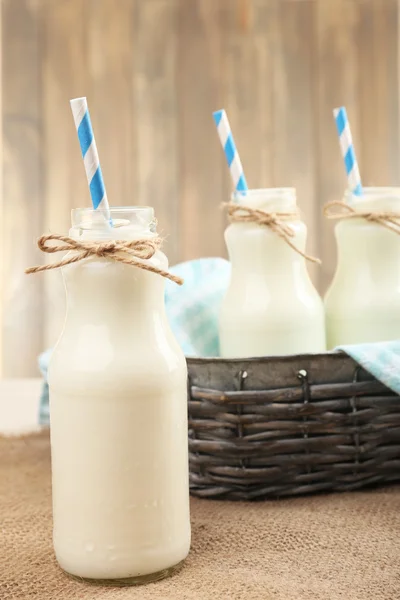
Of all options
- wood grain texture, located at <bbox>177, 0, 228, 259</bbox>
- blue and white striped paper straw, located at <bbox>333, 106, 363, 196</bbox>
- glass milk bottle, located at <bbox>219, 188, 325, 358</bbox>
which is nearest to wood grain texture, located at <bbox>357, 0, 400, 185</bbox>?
wood grain texture, located at <bbox>177, 0, 228, 259</bbox>

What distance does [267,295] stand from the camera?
3.02ft

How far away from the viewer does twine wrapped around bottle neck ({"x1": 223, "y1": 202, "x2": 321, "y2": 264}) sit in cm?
92

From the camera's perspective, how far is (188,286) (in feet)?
3.41

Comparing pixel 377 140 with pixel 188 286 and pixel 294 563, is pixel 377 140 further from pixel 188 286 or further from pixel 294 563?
pixel 294 563

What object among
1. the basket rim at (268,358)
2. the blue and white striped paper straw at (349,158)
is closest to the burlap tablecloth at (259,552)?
the basket rim at (268,358)

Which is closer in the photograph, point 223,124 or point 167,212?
point 223,124

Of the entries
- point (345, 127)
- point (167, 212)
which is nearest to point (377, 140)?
point (167, 212)

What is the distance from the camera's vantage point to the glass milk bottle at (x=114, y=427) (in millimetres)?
642

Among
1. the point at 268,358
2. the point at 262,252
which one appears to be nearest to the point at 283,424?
the point at 268,358

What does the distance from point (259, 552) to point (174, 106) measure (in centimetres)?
167

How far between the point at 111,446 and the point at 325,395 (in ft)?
0.93

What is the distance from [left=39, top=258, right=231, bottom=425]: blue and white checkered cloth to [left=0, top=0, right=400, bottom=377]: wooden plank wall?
1151 millimetres

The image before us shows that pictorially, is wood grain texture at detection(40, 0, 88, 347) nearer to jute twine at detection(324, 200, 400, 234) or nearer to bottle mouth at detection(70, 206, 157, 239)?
jute twine at detection(324, 200, 400, 234)

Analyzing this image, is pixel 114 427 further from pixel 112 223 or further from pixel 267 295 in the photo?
pixel 267 295
